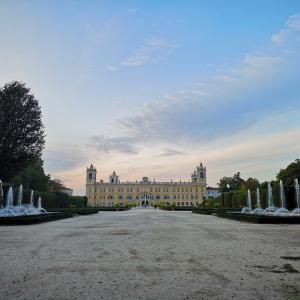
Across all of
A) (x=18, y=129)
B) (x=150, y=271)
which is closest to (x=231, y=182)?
(x=18, y=129)

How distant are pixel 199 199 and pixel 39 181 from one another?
8667cm

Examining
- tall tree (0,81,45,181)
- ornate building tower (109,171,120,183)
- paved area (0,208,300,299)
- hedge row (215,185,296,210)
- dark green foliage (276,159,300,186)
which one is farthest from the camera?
Answer: ornate building tower (109,171,120,183)

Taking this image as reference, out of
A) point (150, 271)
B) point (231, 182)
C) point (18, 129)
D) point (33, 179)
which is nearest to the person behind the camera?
point (150, 271)

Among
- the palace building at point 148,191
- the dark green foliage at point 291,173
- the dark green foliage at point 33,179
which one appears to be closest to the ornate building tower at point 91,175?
the palace building at point 148,191

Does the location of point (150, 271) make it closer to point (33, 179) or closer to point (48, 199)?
point (48, 199)

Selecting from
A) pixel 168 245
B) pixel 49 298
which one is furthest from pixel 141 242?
pixel 49 298

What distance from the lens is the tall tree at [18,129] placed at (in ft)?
89.5

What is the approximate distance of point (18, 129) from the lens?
28.0m

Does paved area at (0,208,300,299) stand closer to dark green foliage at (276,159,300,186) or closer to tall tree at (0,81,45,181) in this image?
tall tree at (0,81,45,181)

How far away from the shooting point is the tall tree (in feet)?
89.5

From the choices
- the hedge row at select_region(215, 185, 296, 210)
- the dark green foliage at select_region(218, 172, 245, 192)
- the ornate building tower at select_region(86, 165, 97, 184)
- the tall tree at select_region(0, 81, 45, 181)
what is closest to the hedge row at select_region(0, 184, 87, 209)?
the tall tree at select_region(0, 81, 45, 181)

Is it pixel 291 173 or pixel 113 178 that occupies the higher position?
pixel 113 178

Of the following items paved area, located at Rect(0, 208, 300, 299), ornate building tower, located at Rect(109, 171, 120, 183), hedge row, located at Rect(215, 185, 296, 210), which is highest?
ornate building tower, located at Rect(109, 171, 120, 183)

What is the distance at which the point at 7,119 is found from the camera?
90.1ft
